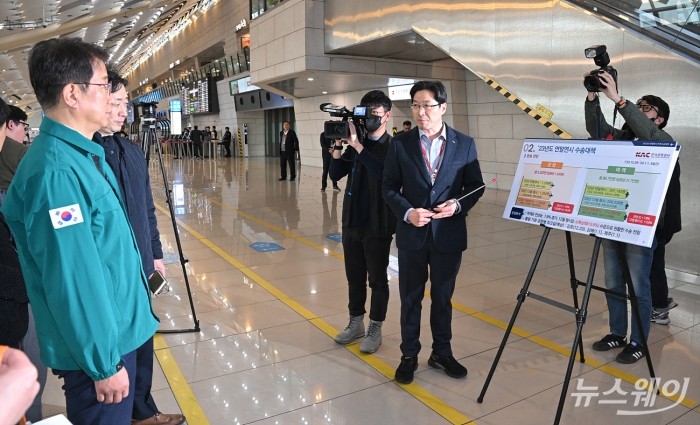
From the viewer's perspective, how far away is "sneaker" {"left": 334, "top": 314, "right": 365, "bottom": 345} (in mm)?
3506

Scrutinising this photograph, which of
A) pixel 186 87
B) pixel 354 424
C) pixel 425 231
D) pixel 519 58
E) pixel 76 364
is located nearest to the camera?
pixel 76 364

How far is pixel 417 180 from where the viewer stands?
291 cm

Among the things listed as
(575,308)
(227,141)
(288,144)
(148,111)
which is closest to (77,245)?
(575,308)

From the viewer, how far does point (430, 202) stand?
9.46 feet

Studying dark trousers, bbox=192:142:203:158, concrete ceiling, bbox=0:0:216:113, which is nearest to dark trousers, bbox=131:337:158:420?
concrete ceiling, bbox=0:0:216:113

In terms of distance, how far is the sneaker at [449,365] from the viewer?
3.01 metres

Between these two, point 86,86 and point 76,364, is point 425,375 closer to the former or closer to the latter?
point 76,364

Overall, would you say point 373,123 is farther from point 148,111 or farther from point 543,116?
point 543,116

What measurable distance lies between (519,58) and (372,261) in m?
5.02

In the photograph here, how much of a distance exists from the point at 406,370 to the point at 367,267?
0.79 m

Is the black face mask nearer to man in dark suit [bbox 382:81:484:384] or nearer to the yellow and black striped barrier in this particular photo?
man in dark suit [bbox 382:81:484:384]

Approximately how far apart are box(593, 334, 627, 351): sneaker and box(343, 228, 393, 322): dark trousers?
1.55m

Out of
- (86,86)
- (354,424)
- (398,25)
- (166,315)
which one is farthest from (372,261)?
(398,25)

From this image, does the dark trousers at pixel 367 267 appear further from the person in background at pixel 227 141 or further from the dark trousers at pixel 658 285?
the person in background at pixel 227 141
